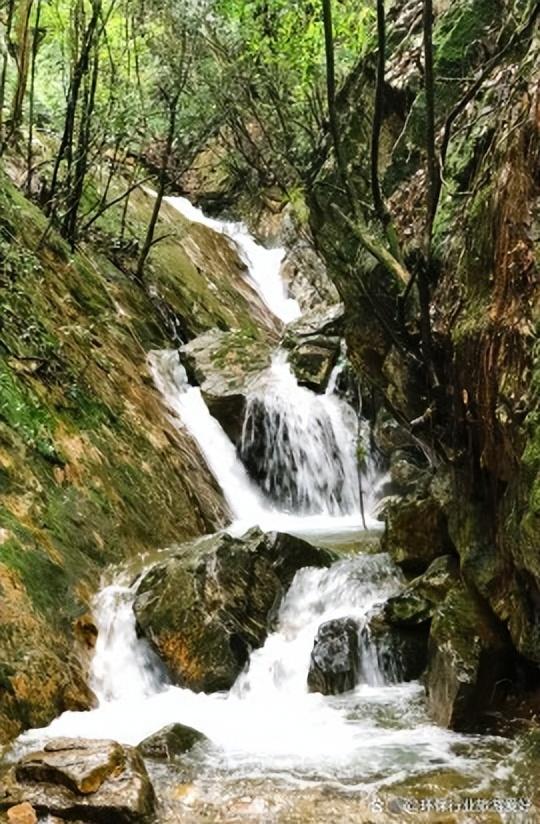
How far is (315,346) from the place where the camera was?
12414mm

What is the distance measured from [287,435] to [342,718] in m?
6.21

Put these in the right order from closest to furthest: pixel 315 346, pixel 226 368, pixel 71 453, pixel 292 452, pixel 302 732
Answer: pixel 302 732, pixel 71 453, pixel 292 452, pixel 226 368, pixel 315 346

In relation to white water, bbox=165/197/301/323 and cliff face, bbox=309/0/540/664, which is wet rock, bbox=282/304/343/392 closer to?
cliff face, bbox=309/0/540/664

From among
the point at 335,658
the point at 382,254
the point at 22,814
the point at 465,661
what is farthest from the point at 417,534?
the point at 22,814

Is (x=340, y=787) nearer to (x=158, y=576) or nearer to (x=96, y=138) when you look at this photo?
(x=158, y=576)

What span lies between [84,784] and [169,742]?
0.94 m

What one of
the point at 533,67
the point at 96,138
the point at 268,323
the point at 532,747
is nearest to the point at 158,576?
the point at 532,747

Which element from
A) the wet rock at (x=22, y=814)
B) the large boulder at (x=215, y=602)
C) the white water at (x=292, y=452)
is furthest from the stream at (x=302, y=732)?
the white water at (x=292, y=452)

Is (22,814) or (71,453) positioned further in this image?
(71,453)

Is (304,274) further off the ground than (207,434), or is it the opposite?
(304,274)

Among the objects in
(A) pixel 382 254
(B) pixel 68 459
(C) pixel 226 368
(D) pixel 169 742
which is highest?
(A) pixel 382 254

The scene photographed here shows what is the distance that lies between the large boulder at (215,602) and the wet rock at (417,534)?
2.73 feet

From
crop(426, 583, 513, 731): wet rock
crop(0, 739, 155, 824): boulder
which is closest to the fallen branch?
crop(426, 583, 513, 731): wet rock

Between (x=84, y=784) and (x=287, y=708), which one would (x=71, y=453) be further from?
(x=84, y=784)
